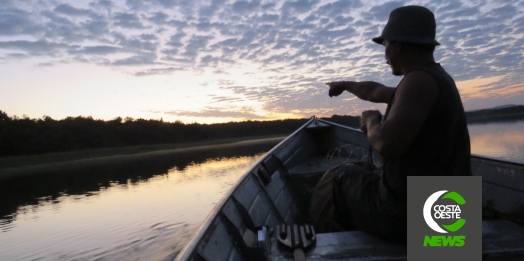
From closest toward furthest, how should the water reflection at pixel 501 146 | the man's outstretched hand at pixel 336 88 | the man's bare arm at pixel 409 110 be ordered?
1. the man's bare arm at pixel 409 110
2. the man's outstretched hand at pixel 336 88
3. the water reflection at pixel 501 146

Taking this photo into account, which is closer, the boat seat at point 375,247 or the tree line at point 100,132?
the boat seat at point 375,247

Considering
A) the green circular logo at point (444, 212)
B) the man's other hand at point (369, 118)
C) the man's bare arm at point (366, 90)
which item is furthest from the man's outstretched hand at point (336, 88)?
the green circular logo at point (444, 212)

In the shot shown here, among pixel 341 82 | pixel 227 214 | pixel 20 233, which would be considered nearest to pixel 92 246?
pixel 20 233

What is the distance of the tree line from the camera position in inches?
1484

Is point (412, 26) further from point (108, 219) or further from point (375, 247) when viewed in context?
point (108, 219)

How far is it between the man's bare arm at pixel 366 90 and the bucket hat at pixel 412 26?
0.57 meters

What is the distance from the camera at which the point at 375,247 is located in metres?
2.29

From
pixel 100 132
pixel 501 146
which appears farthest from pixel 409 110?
pixel 100 132

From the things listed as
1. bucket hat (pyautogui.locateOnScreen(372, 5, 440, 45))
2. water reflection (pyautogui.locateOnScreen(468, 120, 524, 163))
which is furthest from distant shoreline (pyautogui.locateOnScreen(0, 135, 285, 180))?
bucket hat (pyautogui.locateOnScreen(372, 5, 440, 45))

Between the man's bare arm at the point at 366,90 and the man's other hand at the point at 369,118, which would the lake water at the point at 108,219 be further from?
the man's other hand at the point at 369,118

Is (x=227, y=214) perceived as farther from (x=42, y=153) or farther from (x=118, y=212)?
(x=42, y=153)

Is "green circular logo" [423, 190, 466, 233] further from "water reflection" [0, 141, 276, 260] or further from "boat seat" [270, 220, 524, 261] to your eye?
"water reflection" [0, 141, 276, 260]

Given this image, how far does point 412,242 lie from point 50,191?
17.6m

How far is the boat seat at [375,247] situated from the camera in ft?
7.02
